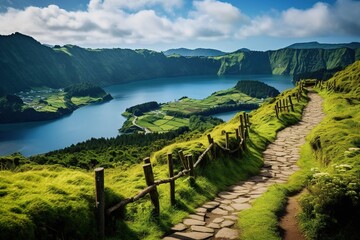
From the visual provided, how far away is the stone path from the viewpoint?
423 inches

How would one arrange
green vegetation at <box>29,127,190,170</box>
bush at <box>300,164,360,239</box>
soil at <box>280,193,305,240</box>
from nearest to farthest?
bush at <box>300,164,360,239</box>
soil at <box>280,193,305,240</box>
green vegetation at <box>29,127,190,170</box>

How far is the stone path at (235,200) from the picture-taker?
10734 mm

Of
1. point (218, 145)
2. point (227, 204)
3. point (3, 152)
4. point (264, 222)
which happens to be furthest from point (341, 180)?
point (3, 152)

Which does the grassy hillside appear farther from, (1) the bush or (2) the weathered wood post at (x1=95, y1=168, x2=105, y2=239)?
(1) the bush

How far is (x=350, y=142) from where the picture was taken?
55.0 feet

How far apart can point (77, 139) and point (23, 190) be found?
555 ft

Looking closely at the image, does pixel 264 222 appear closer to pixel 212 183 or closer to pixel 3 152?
pixel 212 183

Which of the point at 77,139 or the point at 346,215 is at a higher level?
the point at 346,215

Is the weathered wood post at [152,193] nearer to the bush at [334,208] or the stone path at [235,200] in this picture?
the stone path at [235,200]

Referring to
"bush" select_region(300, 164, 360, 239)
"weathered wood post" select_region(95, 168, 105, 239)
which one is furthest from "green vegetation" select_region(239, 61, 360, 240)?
"weathered wood post" select_region(95, 168, 105, 239)

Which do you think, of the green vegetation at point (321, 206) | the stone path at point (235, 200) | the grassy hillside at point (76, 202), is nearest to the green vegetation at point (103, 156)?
the stone path at point (235, 200)

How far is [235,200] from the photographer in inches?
547

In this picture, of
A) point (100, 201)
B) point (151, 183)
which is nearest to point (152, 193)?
point (151, 183)

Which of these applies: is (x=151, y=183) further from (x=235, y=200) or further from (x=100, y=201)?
(x=235, y=200)
